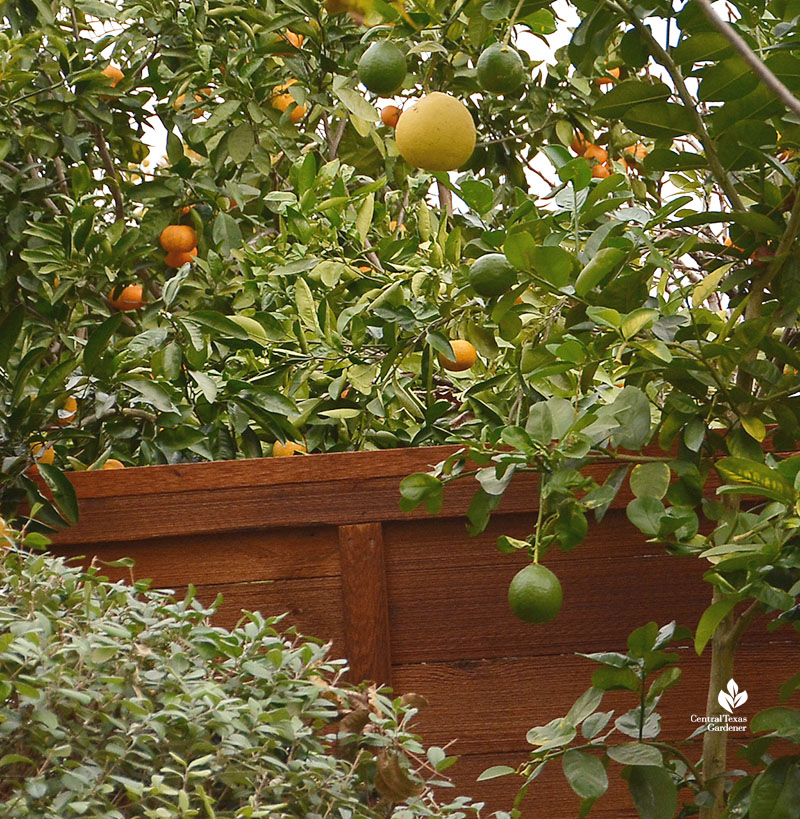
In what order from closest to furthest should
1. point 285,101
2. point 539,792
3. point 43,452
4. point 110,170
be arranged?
point 539,792 < point 43,452 < point 110,170 < point 285,101

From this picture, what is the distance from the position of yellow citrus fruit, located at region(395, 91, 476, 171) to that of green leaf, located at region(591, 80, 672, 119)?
0.49 feet

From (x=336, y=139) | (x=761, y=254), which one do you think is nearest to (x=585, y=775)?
(x=761, y=254)

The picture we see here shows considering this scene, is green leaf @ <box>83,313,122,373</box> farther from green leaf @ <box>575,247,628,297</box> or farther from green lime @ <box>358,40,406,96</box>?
green leaf @ <box>575,247,628,297</box>

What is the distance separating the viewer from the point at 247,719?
91 centimetres

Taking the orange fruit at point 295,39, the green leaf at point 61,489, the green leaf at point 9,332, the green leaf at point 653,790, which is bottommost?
the green leaf at point 653,790

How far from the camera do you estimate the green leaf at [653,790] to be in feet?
3.30

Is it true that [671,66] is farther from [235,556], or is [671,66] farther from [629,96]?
[235,556]

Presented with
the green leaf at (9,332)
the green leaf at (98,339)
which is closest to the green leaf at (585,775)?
the green leaf at (98,339)

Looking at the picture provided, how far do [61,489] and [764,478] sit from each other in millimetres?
987

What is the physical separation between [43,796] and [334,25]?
1.64 metres

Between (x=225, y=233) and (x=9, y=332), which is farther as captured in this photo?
(x=225, y=233)

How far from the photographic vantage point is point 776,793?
38.0 inches

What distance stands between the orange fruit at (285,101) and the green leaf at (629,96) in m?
1.27

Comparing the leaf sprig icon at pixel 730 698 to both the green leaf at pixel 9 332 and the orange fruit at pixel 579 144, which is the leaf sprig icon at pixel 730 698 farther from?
the orange fruit at pixel 579 144
